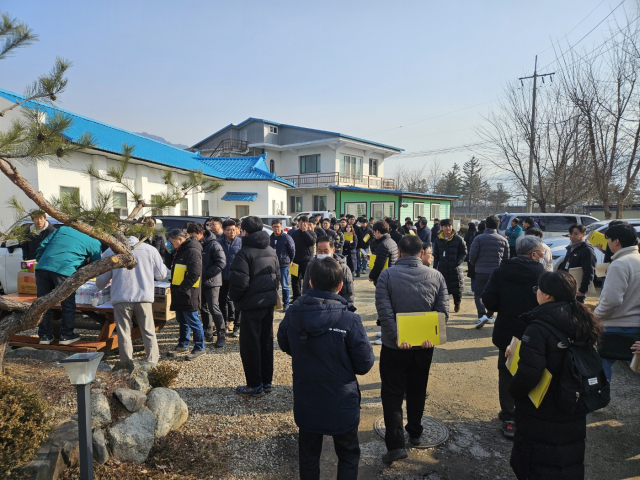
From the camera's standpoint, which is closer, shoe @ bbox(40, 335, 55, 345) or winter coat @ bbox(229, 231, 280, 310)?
winter coat @ bbox(229, 231, 280, 310)

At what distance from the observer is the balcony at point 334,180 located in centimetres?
2931

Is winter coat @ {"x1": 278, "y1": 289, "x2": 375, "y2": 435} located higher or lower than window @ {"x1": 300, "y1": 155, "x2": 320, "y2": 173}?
lower

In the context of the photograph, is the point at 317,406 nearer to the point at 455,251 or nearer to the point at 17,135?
the point at 17,135

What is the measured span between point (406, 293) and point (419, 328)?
32cm

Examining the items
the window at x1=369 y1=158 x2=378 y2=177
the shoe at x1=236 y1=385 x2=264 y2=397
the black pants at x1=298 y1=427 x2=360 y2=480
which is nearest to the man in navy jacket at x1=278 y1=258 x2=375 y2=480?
the black pants at x1=298 y1=427 x2=360 y2=480

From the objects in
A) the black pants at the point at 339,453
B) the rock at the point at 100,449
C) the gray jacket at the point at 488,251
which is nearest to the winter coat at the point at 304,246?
the gray jacket at the point at 488,251

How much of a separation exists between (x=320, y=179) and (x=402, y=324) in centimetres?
2747

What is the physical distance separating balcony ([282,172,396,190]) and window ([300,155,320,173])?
1.76 feet

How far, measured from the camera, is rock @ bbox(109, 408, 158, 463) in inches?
121

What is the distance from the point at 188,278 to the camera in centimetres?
527

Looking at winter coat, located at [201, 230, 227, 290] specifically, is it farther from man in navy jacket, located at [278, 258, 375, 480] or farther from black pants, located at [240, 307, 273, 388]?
man in navy jacket, located at [278, 258, 375, 480]

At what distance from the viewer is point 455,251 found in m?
6.84

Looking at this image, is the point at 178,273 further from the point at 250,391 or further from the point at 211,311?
the point at 250,391

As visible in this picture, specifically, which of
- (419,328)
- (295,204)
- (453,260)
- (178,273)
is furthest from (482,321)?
(295,204)
